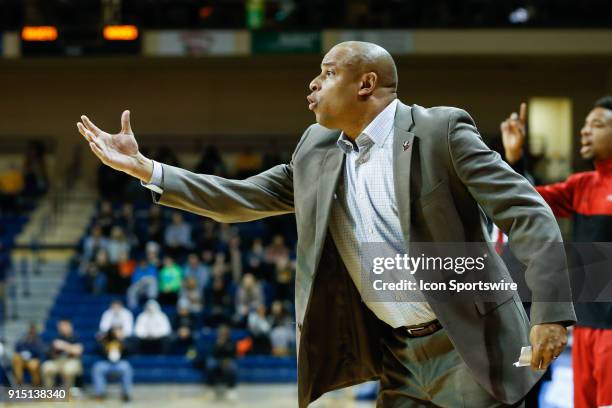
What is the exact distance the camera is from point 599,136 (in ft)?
16.1

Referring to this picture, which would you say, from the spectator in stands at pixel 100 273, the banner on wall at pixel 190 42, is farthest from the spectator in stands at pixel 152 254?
the banner on wall at pixel 190 42

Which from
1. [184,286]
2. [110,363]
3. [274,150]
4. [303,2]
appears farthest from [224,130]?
[110,363]

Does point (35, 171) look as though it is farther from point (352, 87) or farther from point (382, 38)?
point (352, 87)

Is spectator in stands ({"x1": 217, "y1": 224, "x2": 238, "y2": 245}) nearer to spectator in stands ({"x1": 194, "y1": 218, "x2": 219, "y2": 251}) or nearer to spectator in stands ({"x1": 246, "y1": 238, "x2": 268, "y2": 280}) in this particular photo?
spectator in stands ({"x1": 194, "y1": 218, "x2": 219, "y2": 251})

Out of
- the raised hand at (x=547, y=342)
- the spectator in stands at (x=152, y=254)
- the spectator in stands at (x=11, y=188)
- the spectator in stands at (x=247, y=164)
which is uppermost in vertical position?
the raised hand at (x=547, y=342)

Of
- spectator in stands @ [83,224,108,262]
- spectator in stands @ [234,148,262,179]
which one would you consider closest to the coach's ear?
spectator in stands @ [83,224,108,262]

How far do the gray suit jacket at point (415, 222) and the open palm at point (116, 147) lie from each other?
0.15 m

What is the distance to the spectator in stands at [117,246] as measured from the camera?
15.2 meters

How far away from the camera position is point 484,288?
3.09 meters

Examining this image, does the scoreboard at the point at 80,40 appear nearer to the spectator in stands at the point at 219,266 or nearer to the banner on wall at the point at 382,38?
the spectator in stands at the point at 219,266

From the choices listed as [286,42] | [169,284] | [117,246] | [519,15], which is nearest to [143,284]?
[169,284]

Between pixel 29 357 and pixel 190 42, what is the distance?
7.01m

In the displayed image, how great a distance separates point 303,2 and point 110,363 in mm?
8393

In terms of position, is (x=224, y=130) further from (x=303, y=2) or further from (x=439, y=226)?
(x=439, y=226)
